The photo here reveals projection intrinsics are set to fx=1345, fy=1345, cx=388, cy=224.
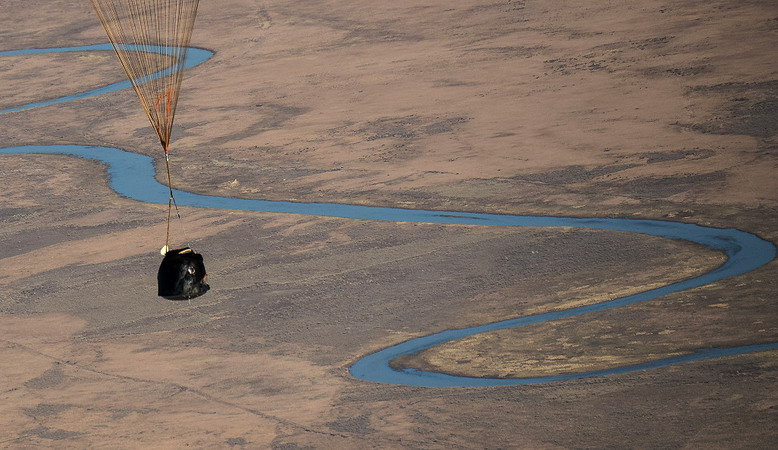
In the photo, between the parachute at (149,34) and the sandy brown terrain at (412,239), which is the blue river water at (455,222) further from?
the parachute at (149,34)

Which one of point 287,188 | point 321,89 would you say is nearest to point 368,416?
point 287,188

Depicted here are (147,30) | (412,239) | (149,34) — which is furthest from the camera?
(147,30)

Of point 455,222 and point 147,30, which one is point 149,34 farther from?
point 455,222

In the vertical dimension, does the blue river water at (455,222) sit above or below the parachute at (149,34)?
below

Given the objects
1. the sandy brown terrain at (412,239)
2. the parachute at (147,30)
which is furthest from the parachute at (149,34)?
the sandy brown terrain at (412,239)

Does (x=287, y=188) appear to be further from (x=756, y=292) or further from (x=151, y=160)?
(x=756, y=292)

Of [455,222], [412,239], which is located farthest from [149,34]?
[412,239]
